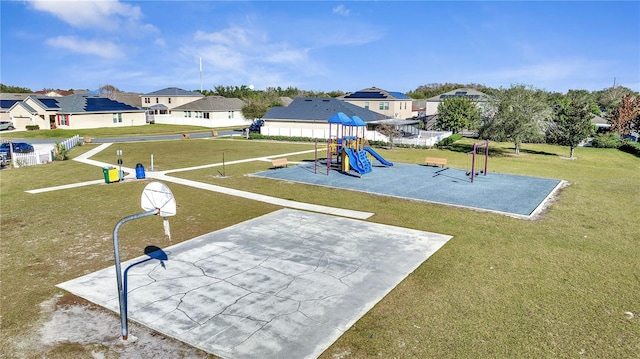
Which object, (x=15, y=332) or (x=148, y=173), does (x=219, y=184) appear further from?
(x=15, y=332)

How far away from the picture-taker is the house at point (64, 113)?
65.1 m

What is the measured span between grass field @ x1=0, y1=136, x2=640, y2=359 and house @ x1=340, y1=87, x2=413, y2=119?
163ft

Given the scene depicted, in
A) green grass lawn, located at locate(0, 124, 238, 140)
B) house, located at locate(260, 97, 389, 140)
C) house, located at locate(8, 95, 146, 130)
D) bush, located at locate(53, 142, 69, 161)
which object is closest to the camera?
bush, located at locate(53, 142, 69, 161)

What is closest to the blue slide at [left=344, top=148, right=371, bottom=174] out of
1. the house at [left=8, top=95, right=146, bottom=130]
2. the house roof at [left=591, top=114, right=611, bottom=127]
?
the house roof at [left=591, top=114, right=611, bottom=127]

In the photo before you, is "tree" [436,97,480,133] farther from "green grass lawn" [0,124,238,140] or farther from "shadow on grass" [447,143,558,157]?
"green grass lawn" [0,124,238,140]

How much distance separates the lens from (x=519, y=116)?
37.3 m

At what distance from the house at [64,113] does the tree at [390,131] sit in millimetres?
47172

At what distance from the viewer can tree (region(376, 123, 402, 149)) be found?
4770 centimetres

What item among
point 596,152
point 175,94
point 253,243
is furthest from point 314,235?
point 175,94

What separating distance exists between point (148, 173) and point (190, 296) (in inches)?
781

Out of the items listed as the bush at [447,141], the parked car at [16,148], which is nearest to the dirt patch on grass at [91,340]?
the parked car at [16,148]

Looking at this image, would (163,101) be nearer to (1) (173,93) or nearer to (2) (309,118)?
(1) (173,93)

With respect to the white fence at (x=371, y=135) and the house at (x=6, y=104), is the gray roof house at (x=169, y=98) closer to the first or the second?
the house at (x=6, y=104)

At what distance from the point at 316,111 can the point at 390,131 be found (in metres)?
13.0
